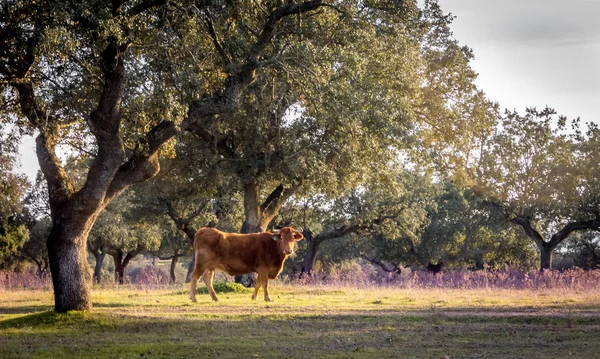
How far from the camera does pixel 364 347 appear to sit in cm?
1105

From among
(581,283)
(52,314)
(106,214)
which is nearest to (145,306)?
(52,314)

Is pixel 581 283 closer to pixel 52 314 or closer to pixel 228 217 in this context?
pixel 52 314

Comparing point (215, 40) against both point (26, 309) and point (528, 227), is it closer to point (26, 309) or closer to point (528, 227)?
point (26, 309)

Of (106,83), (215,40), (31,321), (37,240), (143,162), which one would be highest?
(215,40)

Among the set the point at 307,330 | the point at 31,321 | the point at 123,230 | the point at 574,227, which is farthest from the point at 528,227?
the point at 31,321

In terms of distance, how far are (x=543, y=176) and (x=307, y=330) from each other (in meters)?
33.4

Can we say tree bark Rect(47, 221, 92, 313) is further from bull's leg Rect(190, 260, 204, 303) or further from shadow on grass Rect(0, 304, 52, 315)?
bull's leg Rect(190, 260, 204, 303)

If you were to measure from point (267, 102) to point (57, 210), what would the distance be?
32.6 ft

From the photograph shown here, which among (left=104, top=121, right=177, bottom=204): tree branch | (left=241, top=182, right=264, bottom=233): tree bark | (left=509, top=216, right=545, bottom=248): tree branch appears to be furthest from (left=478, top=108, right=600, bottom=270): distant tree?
(left=104, top=121, right=177, bottom=204): tree branch

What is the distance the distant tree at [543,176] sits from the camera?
41.8 metres

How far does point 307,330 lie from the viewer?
13398 millimetres

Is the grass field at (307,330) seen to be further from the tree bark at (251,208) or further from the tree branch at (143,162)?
the tree bark at (251,208)

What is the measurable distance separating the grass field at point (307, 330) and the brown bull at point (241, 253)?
1.17 metres

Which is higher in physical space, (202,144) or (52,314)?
(202,144)
